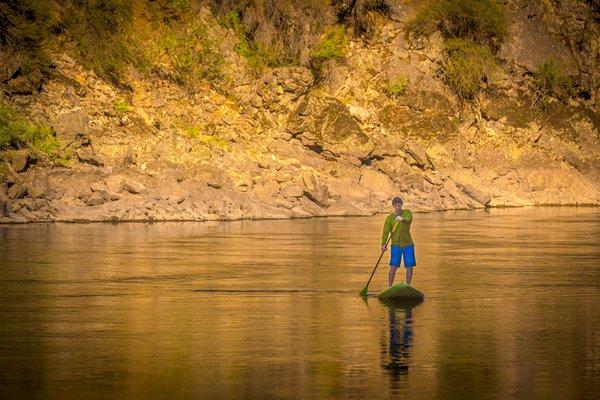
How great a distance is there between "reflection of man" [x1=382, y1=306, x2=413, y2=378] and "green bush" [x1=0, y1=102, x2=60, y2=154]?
99.2ft

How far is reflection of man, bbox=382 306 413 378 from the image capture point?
44.8 feet

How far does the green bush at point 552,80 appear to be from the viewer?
71688 millimetres

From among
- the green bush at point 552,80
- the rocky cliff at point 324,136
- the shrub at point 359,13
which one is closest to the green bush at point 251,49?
the rocky cliff at point 324,136

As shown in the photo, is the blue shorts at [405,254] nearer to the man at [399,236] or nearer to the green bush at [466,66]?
the man at [399,236]

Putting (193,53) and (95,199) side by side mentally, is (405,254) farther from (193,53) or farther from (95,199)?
(193,53)

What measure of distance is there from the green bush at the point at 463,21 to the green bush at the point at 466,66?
2.87ft

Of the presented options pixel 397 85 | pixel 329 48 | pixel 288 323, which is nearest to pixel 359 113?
pixel 397 85

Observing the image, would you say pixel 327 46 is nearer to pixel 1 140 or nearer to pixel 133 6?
pixel 133 6

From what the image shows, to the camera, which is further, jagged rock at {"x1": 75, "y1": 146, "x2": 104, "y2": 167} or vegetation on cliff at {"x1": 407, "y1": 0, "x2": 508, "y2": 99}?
vegetation on cliff at {"x1": 407, "y1": 0, "x2": 508, "y2": 99}

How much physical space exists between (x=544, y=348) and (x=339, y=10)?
5570 centimetres

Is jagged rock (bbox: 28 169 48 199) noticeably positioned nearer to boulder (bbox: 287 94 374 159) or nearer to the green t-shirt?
boulder (bbox: 287 94 374 159)

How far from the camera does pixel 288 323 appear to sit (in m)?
17.3

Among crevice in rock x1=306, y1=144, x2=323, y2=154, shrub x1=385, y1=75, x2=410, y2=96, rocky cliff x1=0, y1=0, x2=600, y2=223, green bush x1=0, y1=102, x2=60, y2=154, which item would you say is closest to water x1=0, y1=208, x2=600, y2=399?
rocky cliff x1=0, y1=0, x2=600, y2=223

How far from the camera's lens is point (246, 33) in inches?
2564
